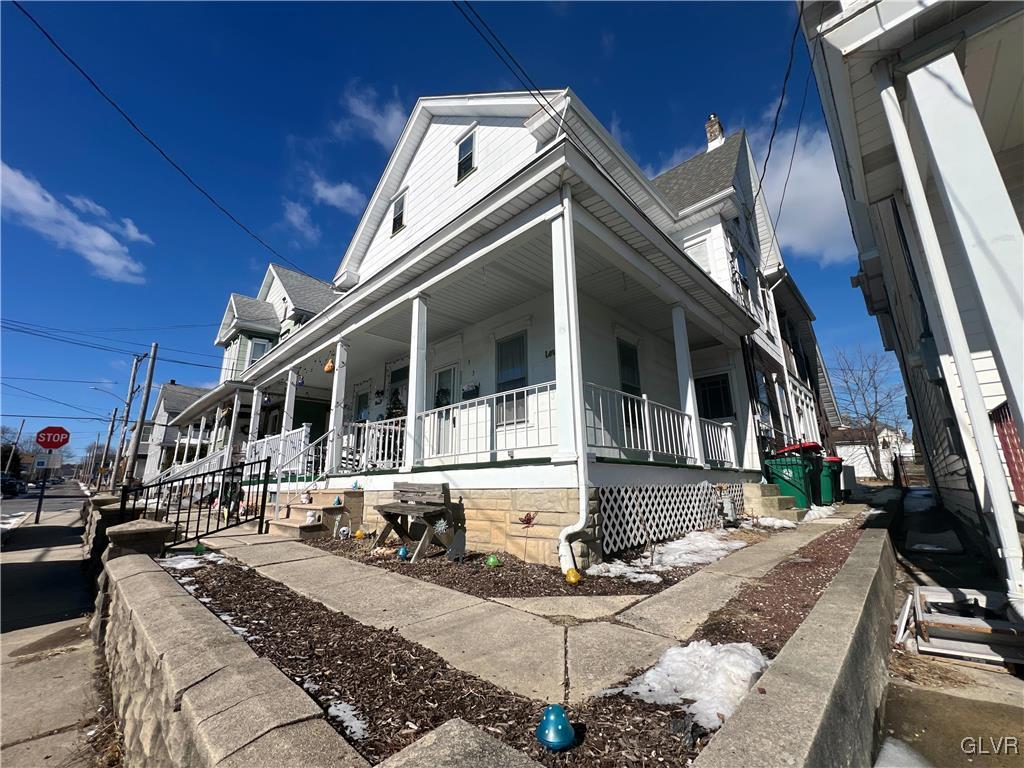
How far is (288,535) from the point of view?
6758 millimetres

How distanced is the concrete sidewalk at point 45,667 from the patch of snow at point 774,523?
865 cm

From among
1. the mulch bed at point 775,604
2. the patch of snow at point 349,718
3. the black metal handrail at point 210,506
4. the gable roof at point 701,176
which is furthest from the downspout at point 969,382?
the gable roof at point 701,176

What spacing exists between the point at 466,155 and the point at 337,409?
573cm

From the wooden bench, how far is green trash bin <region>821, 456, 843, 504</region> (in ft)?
32.2

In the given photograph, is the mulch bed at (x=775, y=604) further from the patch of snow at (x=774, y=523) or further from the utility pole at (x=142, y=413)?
the utility pole at (x=142, y=413)

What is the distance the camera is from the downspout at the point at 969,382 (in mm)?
2693

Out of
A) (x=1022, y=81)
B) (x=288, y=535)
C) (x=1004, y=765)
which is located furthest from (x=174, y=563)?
(x=1022, y=81)

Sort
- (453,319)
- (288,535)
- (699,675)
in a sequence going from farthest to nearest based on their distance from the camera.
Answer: (453,319)
(288,535)
(699,675)

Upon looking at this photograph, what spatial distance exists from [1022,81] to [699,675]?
17.3 feet

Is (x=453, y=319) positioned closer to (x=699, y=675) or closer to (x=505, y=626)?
(x=505, y=626)

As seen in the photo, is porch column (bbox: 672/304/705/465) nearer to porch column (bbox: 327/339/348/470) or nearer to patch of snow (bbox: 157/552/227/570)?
porch column (bbox: 327/339/348/470)

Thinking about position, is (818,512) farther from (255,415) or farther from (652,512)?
(255,415)

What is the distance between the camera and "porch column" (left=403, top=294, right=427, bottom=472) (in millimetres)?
6586

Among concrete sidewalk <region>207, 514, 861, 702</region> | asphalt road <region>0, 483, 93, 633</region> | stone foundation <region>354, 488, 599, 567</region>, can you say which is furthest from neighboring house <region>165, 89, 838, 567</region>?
asphalt road <region>0, 483, 93, 633</region>
